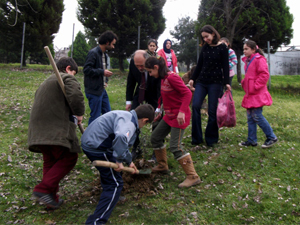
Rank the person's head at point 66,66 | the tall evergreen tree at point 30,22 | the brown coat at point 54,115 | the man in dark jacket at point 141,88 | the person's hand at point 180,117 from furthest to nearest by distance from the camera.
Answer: the tall evergreen tree at point 30,22
the man in dark jacket at point 141,88
the person's hand at point 180,117
the person's head at point 66,66
the brown coat at point 54,115

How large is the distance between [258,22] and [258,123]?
1250cm

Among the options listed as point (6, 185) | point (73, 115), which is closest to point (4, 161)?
point (6, 185)

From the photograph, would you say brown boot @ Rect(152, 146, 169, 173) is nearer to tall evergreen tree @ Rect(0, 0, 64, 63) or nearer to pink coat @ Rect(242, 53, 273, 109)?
pink coat @ Rect(242, 53, 273, 109)

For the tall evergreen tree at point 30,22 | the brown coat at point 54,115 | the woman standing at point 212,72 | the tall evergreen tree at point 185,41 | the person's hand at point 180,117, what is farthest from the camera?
the tall evergreen tree at point 185,41

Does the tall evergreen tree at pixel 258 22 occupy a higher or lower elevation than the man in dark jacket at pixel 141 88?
higher

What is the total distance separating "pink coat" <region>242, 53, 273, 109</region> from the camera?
5070 millimetres

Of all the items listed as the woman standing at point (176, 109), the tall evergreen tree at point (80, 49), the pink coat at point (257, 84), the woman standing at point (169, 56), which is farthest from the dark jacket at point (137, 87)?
the tall evergreen tree at point (80, 49)

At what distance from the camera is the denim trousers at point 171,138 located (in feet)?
12.9

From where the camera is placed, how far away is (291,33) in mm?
16422

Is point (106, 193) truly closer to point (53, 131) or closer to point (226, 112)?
point (53, 131)

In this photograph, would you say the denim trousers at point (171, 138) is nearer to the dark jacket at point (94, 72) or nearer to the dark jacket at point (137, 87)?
the dark jacket at point (137, 87)

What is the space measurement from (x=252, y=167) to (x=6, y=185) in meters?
3.94

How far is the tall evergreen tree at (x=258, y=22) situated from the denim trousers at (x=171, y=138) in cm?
1273

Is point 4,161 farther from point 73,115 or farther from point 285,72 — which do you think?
point 285,72
